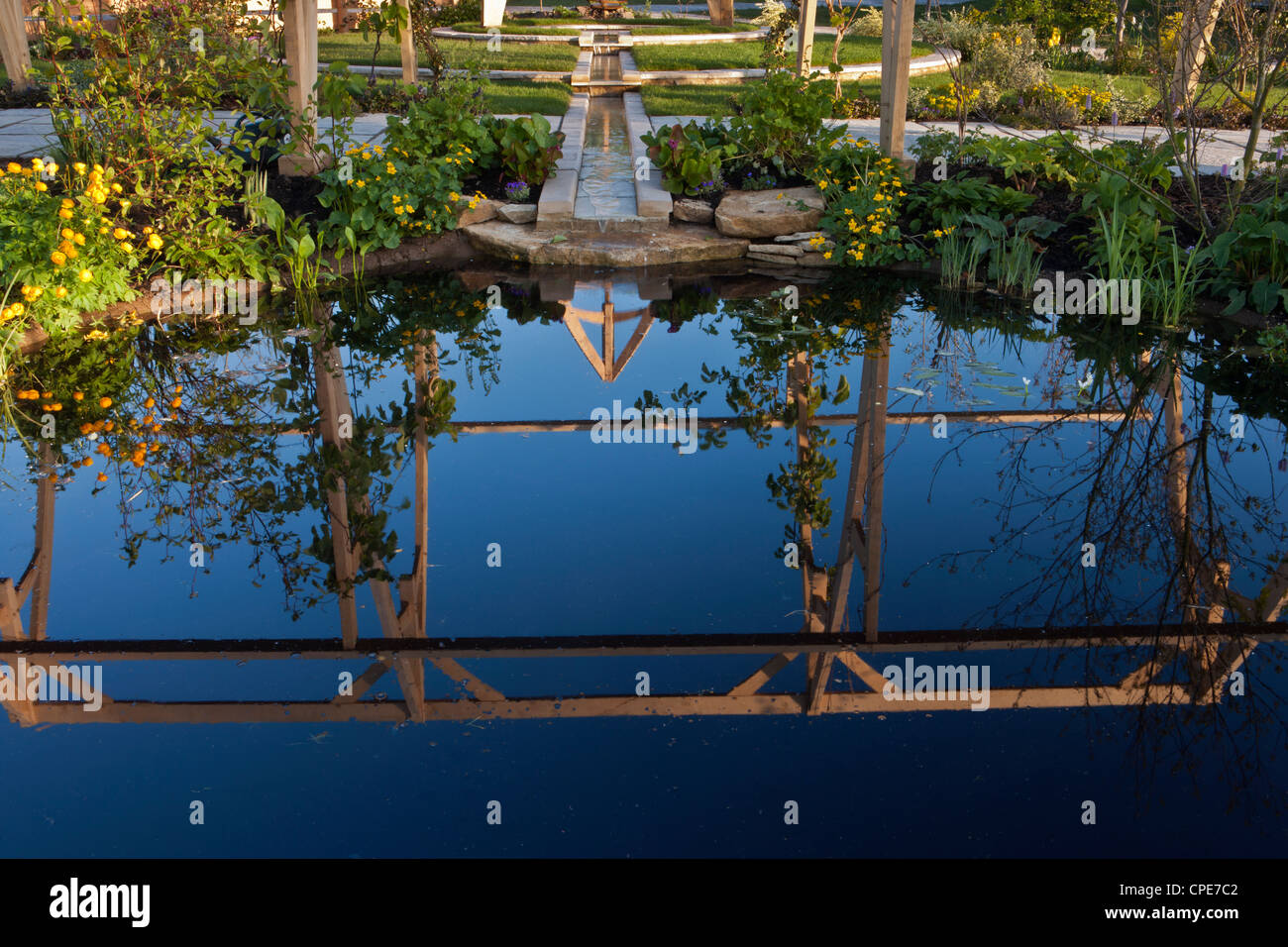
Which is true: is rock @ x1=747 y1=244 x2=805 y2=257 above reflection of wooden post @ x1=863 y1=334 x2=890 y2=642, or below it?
above

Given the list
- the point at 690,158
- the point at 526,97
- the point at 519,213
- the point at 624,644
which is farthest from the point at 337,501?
the point at 526,97

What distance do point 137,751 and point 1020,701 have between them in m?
2.50

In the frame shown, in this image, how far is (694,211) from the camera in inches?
324

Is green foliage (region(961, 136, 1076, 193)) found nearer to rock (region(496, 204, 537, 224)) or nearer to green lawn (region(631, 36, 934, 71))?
rock (region(496, 204, 537, 224))

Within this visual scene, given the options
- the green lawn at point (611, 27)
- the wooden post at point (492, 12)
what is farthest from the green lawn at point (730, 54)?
the wooden post at point (492, 12)

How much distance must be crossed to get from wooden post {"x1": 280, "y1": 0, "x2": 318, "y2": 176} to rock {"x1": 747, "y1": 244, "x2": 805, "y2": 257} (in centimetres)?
331

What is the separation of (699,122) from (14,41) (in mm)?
7636

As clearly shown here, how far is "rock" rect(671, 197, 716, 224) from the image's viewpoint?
8.22 metres

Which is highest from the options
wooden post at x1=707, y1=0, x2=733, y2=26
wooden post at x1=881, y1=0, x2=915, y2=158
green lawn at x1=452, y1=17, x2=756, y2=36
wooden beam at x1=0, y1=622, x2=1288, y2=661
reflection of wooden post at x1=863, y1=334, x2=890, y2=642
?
wooden post at x1=707, y1=0, x2=733, y2=26

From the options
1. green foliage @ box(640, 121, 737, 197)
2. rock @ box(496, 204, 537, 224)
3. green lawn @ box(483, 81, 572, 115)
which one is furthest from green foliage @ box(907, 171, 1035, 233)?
green lawn @ box(483, 81, 572, 115)

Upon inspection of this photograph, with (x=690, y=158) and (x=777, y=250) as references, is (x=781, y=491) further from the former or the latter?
(x=690, y=158)

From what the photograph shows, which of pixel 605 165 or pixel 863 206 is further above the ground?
pixel 605 165

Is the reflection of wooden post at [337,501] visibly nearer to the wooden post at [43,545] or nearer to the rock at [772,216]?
the wooden post at [43,545]
